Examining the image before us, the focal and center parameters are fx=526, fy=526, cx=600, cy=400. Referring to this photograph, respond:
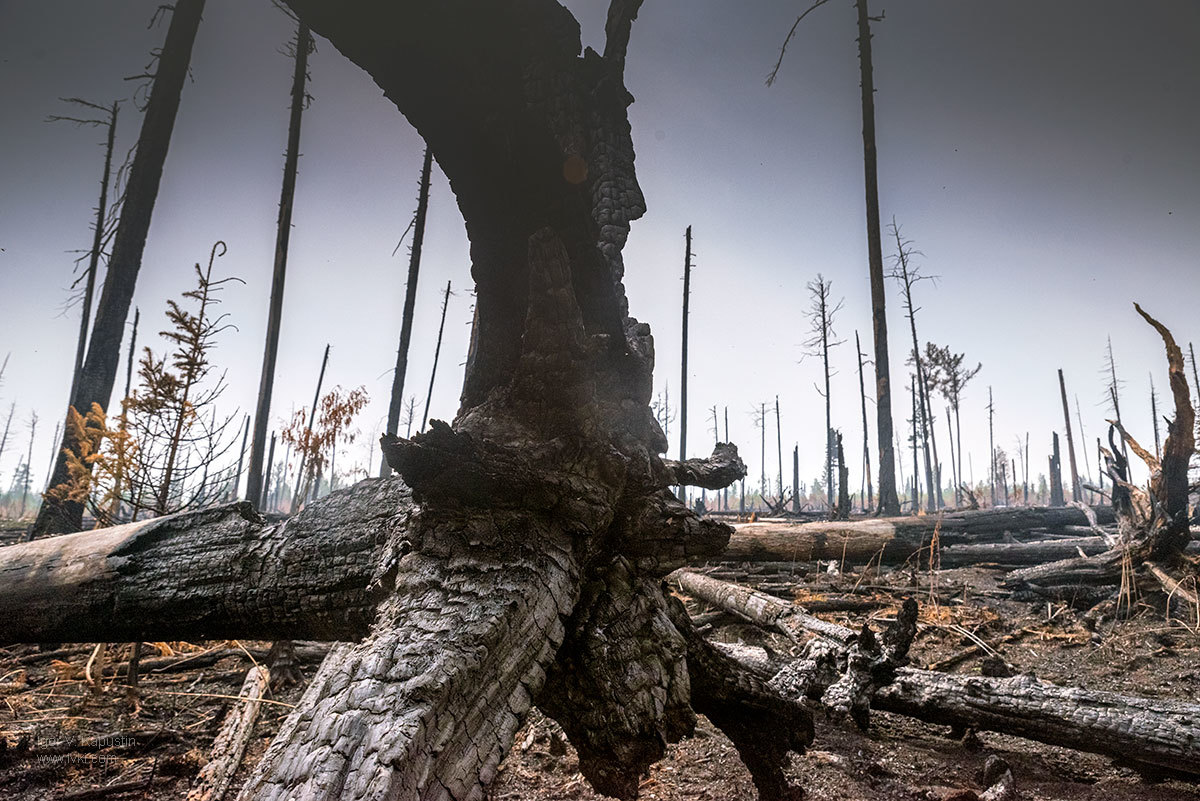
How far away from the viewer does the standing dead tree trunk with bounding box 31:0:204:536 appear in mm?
5766

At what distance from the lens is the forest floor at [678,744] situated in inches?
89.0

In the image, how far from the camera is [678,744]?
279 cm

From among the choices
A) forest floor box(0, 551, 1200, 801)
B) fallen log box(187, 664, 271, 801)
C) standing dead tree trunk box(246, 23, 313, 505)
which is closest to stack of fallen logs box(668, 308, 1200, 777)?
forest floor box(0, 551, 1200, 801)

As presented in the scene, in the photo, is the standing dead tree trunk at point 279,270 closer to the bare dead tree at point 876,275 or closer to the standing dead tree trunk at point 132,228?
the standing dead tree trunk at point 132,228

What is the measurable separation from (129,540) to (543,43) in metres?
2.46

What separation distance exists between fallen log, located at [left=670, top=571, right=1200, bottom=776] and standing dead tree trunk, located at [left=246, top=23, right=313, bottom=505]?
1225 centimetres

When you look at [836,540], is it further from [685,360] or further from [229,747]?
[685,360]

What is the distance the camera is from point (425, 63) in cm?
171

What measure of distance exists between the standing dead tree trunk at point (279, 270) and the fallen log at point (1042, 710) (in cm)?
1225

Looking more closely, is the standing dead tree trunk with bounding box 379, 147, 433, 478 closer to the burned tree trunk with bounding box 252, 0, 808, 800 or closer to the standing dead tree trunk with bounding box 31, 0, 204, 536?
the standing dead tree trunk with bounding box 31, 0, 204, 536

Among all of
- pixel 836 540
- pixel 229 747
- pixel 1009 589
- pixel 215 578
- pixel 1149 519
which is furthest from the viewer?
pixel 836 540

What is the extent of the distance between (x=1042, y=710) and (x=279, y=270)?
14886 mm

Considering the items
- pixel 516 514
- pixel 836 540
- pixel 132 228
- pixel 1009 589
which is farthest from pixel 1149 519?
pixel 132 228

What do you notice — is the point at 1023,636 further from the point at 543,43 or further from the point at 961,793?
the point at 543,43
